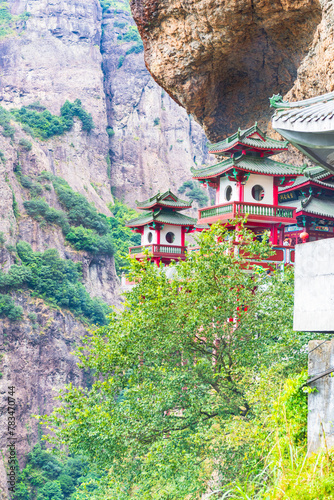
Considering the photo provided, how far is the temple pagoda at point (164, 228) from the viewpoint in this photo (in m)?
27.2

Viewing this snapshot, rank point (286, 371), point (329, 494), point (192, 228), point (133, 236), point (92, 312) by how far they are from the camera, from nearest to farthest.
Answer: point (329, 494), point (286, 371), point (192, 228), point (92, 312), point (133, 236)

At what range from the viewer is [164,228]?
27859 millimetres

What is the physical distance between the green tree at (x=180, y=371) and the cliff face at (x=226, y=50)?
18.4 metres

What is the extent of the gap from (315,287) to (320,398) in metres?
1.56

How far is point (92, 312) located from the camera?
57.7 m

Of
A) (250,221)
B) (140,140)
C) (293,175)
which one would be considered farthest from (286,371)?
(140,140)

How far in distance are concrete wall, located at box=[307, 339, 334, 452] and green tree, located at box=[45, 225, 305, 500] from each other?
11.5 feet

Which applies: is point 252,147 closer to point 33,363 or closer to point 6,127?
point 33,363

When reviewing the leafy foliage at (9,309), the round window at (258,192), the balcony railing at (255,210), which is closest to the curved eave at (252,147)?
the round window at (258,192)

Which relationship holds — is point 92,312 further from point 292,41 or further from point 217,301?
point 217,301

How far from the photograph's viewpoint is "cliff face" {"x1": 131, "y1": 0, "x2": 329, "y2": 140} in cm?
2677

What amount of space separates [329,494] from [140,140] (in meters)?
82.9

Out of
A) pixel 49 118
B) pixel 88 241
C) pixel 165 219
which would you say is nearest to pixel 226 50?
pixel 165 219

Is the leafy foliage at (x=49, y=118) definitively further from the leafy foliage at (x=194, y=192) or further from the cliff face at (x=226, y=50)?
the cliff face at (x=226, y=50)
